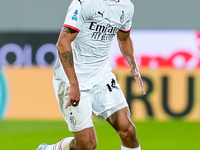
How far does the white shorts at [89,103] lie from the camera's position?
4012mm

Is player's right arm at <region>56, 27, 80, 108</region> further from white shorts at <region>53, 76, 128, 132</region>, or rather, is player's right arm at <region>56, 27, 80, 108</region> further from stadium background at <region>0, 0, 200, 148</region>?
stadium background at <region>0, 0, 200, 148</region>

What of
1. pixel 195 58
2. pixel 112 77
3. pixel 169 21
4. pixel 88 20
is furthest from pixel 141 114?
pixel 88 20

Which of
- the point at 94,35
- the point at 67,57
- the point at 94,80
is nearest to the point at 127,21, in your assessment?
the point at 94,35

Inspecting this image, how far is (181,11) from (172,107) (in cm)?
183

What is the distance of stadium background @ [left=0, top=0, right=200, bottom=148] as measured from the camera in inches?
310

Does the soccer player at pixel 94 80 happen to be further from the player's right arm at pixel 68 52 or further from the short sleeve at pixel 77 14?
the player's right arm at pixel 68 52

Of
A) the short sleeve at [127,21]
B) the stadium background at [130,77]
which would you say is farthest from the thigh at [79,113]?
the stadium background at [130,77]

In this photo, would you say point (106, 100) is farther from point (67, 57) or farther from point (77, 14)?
point (77, 14)

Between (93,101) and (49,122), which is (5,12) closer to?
(49,122)

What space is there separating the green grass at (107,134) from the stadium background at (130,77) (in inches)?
8.4

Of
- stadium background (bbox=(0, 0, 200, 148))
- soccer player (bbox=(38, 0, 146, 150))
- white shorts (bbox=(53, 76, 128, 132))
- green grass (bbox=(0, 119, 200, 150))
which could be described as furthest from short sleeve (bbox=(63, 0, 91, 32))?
stadium background (bbox=(0, 0, 200, 148))

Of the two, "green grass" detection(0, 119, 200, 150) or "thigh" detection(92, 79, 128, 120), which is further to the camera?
"green grass" detection(0, 119, 200, 150)

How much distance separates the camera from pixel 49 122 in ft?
26.1

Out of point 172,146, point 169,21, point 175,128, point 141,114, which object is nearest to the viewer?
point 172,146
